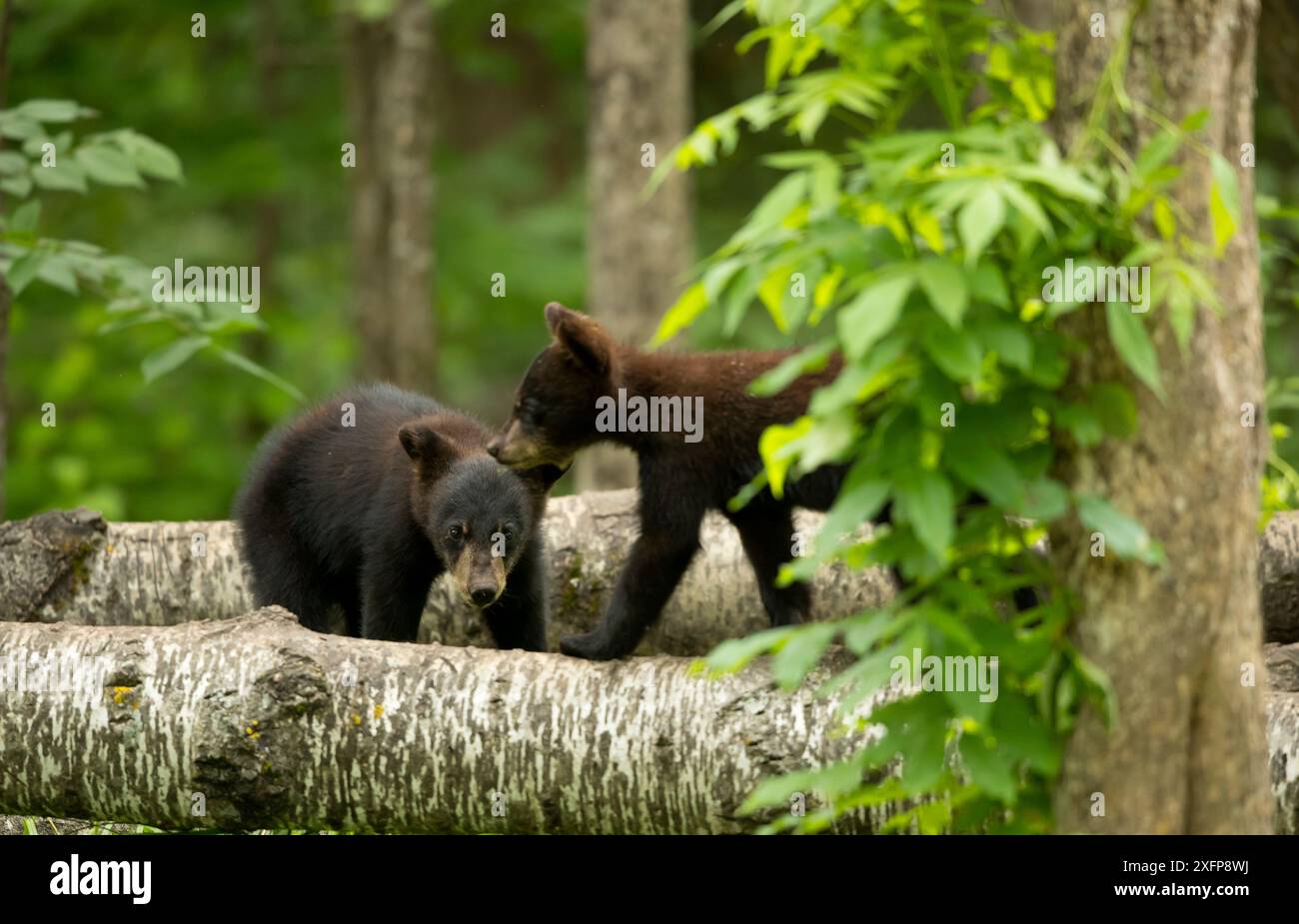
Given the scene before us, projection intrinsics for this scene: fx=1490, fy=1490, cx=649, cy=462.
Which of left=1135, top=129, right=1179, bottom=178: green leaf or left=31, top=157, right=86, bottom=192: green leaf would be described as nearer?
left=1135, top=129, right=1179, bottom=178: green leaf

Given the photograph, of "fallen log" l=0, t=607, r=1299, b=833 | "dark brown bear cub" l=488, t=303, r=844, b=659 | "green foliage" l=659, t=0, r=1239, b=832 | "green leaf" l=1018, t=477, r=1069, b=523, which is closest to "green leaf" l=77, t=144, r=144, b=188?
"dark brown bear cub" l=488, t=303, r=844, b=659

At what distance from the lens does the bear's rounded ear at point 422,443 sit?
16.7 ft

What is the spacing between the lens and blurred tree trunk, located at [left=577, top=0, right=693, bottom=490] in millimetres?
8984

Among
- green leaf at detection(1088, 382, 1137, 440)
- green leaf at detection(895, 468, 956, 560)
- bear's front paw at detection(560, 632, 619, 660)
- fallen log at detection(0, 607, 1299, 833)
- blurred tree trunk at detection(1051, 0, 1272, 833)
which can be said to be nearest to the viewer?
green leaf at detection(895, 468, 956, 560)

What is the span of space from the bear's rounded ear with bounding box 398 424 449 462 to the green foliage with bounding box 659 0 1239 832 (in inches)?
98.9

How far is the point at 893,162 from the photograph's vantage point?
8.39 ft

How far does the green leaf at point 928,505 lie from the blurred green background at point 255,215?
26.5 ft

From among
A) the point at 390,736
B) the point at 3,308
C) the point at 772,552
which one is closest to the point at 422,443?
the point at 772,552

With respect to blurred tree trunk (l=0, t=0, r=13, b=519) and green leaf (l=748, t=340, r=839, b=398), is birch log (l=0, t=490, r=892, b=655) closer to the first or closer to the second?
blurred tree trunk (l=0, t=0, r=13, b=519)

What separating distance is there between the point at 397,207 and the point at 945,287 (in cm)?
893

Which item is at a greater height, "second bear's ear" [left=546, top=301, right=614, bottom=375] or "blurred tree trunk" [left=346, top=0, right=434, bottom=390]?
"blurred tree trunk" [left=346, top=0, right=434, bottom=390]

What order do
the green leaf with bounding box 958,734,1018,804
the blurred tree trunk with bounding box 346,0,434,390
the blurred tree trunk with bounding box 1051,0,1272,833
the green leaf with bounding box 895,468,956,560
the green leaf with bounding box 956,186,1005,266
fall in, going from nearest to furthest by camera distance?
the green leaf with bounding box 956,186,1005,266 → the green leaf with bounding box 895,468,956,560 → the green leaf with bounding box 958,734,1018,804 → the blurred tree trunk with bounding box 1051,0,1272,833 → the blurred tree trunk with bounding box 346,0,434,390

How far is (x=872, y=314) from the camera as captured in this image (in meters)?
2.29

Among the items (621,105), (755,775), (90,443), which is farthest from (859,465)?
(90,443)
